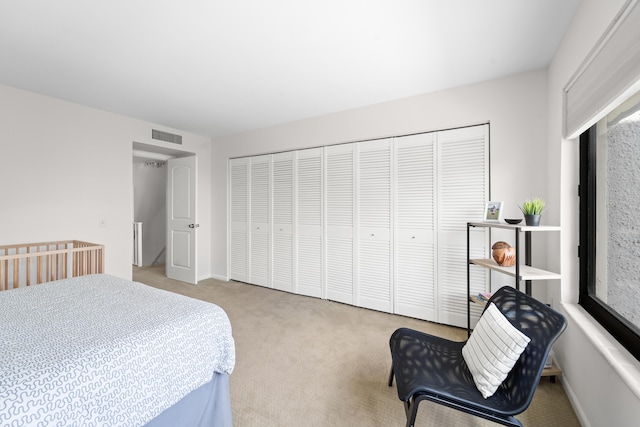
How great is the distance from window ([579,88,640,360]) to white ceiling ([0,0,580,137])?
84cm

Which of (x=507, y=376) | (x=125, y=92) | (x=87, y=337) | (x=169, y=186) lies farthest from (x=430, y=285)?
(x=169, y=186)

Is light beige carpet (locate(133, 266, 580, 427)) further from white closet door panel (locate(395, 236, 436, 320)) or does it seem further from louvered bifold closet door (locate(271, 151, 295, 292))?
louvered bifold closet door (locate(271, 151, 295, 292))

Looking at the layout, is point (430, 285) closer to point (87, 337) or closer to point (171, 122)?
point (87, 337)

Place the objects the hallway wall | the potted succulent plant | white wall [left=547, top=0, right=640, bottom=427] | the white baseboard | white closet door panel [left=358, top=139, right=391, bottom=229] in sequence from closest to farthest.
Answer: white wall [left=547, top=0, right=640, bottom=427], the white baseboard, the potted succulent plant, white closet door panel [left=358, top=139, right=391, bottom=229], the hallway wall

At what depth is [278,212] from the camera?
389cm

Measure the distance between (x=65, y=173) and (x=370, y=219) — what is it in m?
3.53

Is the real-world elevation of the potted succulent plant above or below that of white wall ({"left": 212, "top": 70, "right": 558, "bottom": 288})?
below

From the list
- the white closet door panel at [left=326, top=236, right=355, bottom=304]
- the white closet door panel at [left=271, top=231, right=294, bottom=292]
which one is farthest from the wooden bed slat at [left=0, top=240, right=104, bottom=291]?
the white closet door panel at [left=326, top=236, right=355, bottom=304]

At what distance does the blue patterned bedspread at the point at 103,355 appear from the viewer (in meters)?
0.91

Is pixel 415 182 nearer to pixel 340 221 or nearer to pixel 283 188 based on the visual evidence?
pixel 340 221

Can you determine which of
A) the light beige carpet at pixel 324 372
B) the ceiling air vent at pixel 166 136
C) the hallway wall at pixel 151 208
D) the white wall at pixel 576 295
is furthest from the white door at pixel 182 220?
the white wall at pixel 576 295

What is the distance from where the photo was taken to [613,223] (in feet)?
4.85

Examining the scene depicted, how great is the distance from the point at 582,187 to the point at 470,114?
1.18 metres

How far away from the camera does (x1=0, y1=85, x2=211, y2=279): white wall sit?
268 cm
